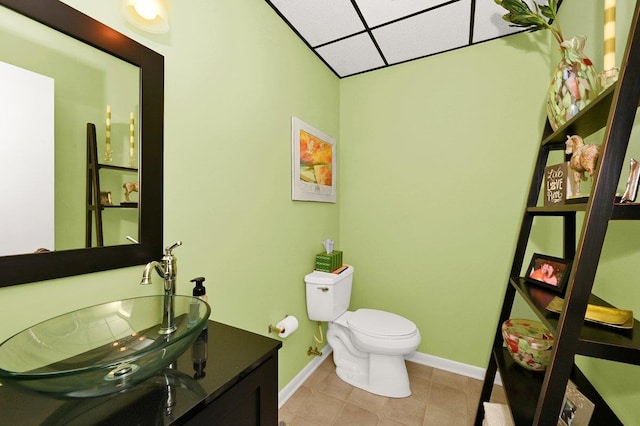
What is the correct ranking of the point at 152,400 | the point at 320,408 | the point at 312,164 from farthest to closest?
the point at 312,164, the point at 320,408, the point at 152,400

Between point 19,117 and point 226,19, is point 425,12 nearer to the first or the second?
point 226,19

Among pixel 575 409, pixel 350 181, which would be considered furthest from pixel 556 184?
pixel 350 181

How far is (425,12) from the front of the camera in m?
1.66

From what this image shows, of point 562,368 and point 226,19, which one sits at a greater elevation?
point 226,19

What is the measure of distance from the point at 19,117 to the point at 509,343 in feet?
6.38

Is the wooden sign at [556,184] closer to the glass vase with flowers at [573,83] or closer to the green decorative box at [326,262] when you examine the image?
the glass vase with flowers at [573,83]

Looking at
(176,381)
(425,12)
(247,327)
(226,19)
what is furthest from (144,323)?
(425,12)

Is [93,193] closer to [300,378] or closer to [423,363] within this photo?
[300,378]

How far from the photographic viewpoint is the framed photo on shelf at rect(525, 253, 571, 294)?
1.11m

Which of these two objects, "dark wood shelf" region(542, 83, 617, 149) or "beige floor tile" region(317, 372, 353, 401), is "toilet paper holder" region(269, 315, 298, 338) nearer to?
"beige floor tile" region(317, 372, 353, 401)

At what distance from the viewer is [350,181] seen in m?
2.44

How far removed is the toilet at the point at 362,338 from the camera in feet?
5.71

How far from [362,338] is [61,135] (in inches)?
70.2

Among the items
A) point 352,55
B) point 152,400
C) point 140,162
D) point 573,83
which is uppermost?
point 352,55
